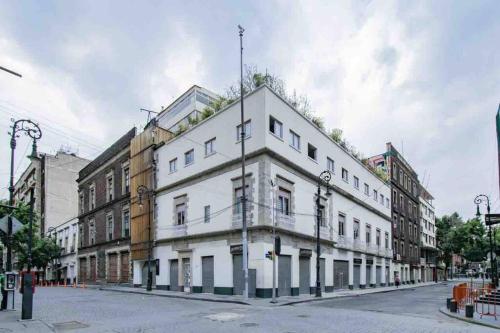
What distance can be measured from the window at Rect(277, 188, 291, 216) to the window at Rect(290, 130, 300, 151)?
10.9ft

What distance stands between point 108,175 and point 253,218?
79.1 feet

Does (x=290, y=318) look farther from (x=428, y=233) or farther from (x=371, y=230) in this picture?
(x=428, y=233)

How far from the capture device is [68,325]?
42.9 ft

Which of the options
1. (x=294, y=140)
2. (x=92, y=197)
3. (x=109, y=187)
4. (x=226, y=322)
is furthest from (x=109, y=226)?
(x=226, y=322)

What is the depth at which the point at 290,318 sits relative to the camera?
14.3 metres

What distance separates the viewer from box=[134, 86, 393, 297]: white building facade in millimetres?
25141

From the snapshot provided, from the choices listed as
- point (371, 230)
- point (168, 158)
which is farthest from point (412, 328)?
point (371, 230)

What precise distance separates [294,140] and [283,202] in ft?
14.8

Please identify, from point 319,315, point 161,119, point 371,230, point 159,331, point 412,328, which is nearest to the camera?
point 159,331

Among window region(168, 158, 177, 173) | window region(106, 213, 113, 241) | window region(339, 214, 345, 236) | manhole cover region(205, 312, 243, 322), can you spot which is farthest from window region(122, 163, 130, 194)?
manhole cover region(205, 312, 243, 322)

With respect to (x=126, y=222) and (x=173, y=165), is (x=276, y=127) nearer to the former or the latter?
(x=173, y=165)

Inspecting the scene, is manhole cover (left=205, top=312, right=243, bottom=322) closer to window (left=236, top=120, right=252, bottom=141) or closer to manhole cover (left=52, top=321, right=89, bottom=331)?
manhole cover (left=52, top=321, right=89, bottom=331)

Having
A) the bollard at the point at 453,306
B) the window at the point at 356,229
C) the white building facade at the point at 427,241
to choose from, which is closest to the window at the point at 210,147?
the window at the point at 356,229

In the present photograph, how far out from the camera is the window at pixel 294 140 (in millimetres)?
28438
